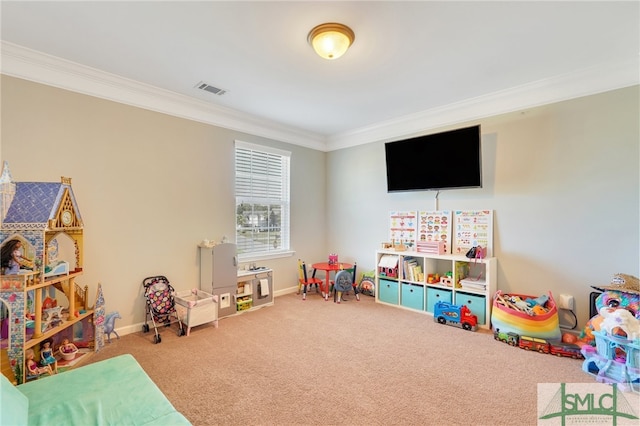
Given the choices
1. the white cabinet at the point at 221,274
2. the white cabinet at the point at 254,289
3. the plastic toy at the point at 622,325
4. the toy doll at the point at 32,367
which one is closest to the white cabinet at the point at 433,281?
the plastic toy at the point at 622,325

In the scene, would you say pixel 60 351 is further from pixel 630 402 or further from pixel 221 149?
pixel 630 402

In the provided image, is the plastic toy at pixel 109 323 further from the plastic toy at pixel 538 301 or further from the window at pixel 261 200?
the plastic toy at pixel 538 301

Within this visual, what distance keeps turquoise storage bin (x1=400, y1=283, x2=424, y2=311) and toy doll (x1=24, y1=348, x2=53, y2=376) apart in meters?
3.70

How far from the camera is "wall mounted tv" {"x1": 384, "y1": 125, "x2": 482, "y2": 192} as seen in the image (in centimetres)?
341

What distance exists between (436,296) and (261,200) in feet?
9.30

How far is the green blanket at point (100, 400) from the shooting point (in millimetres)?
1258

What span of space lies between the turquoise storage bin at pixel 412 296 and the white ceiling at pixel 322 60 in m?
2.29

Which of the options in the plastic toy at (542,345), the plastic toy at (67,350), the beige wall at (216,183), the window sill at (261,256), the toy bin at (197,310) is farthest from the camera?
the window sill at (261,256)

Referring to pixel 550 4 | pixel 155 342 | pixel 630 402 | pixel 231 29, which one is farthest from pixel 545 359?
pixel 231 29

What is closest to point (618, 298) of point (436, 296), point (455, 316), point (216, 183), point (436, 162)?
point (455, 316)

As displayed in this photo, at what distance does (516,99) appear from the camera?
11.0ft

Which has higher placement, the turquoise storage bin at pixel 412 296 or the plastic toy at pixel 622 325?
the plastic toy at pixel 622 325

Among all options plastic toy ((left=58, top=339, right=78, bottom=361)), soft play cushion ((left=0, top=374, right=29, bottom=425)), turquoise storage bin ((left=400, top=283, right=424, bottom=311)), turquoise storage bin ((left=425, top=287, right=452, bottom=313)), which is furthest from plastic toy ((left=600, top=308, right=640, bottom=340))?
plastic toy ((left=58, top=339, right=78, bottom=361))

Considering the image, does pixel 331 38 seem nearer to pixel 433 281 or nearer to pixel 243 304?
pixel 433 281
